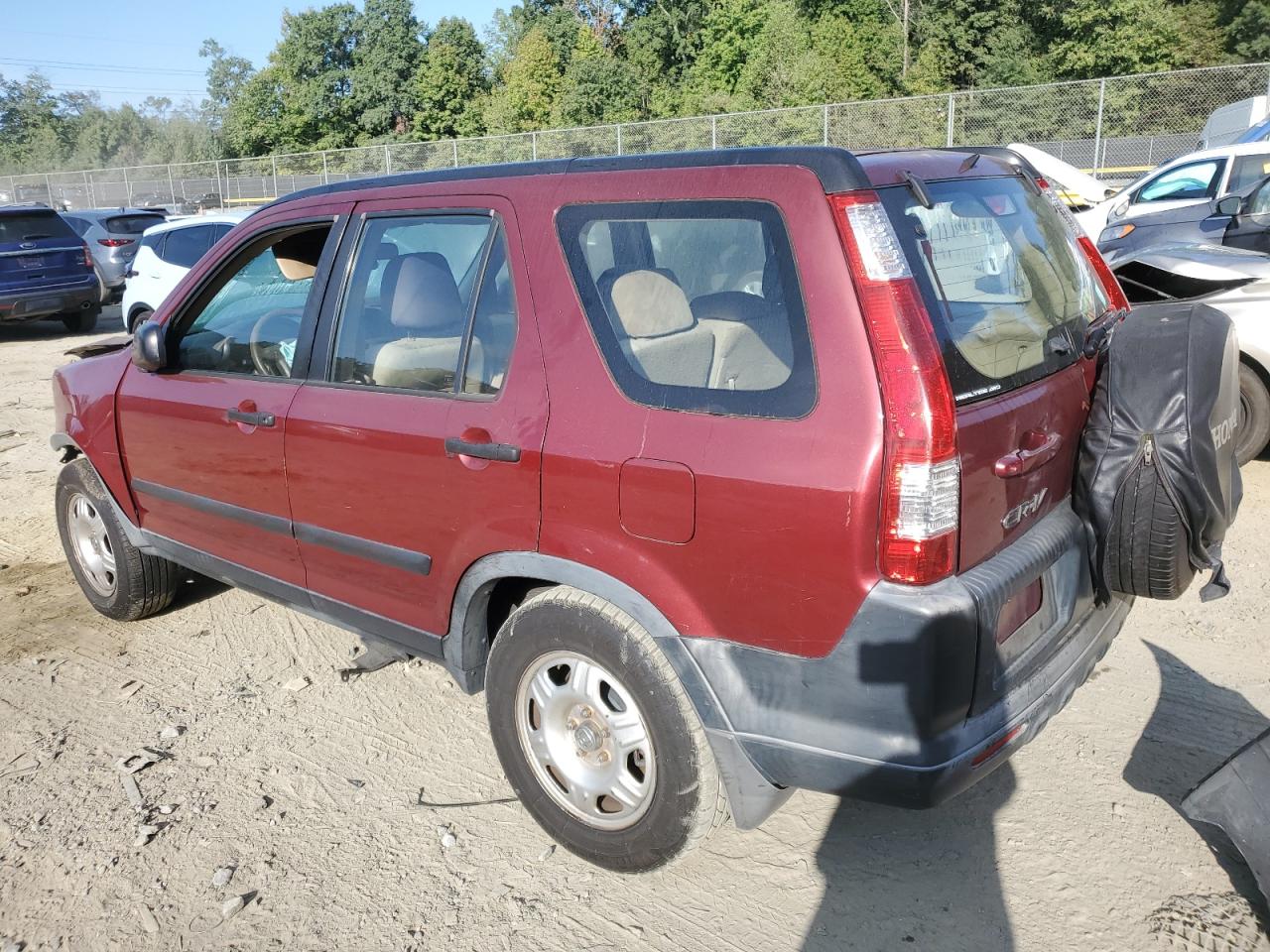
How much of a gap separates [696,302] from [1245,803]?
6.25ft

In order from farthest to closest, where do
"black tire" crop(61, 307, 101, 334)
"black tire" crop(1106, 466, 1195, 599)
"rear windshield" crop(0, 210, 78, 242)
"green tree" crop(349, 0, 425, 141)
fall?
1. "green tree" crop(349, 0, 425, 141)
2. "black tire" crop(61, 307, 101, 334)
3. "rear windshield" crop(0, 210, 78, 242)
4. "black tire" crop(1106, 466, 1195, 599)

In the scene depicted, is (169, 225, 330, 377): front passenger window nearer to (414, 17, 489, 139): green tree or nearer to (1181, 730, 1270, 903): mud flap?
(1181, 730, 1270, 903): mud flap

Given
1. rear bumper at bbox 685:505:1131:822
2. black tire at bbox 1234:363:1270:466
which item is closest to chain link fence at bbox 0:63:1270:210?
black tire at bbox 1234:363:1270:466

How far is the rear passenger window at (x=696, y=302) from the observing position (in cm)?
237

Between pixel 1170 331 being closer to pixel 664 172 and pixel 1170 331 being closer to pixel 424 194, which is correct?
pixel 664 172

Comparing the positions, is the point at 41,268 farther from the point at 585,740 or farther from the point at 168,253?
the point at 585,740

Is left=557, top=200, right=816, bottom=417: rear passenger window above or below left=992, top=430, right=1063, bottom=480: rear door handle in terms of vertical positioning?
above

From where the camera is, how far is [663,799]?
104 inches

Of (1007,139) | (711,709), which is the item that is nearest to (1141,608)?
(711,709)

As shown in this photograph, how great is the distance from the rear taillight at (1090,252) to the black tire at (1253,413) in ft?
8.92

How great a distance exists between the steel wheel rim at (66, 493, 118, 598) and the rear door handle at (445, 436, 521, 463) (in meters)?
2.63

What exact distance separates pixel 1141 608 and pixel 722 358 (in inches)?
112

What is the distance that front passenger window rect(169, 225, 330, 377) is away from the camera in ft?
12.0

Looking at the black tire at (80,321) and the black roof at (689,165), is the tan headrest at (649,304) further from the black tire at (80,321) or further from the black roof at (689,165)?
the black tire at (80,321)
